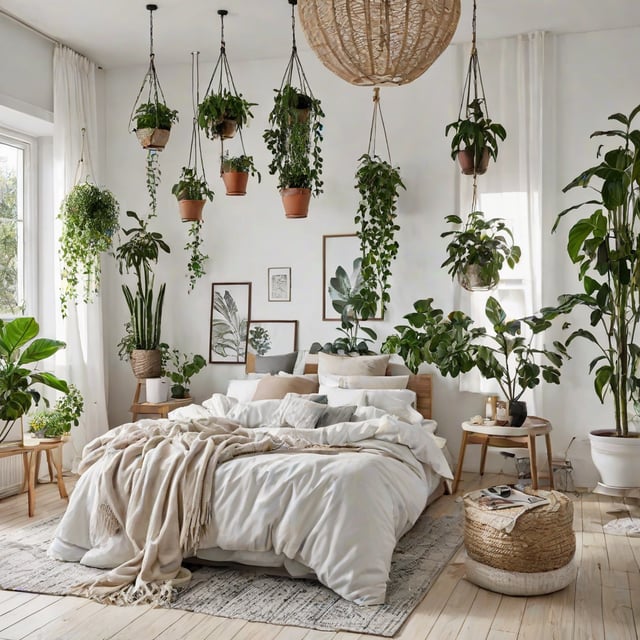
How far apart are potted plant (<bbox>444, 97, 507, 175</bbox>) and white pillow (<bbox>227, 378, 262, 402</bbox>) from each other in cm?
215

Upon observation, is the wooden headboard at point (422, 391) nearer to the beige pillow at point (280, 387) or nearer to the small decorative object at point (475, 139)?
the beige pillow at point (280, 387)

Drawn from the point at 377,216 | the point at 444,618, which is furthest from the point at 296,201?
the point at 444,618

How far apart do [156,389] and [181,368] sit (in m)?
0.42

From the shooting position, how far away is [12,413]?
4.88m

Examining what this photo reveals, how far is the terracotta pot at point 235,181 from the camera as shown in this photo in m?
5.95

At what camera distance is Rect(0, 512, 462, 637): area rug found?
3264 mm

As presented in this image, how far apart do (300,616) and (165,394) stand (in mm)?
3225

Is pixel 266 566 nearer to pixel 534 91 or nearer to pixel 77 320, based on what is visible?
Result: pixel 77 320

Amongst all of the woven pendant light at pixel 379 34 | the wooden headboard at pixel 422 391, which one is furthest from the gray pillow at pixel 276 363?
the woven pendant light at pixel 379 34

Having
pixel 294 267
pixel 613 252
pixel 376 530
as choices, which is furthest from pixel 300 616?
pixel 294 267

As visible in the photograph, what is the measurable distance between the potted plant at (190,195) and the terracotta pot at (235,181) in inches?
10.8

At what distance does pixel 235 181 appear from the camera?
5.97 metres

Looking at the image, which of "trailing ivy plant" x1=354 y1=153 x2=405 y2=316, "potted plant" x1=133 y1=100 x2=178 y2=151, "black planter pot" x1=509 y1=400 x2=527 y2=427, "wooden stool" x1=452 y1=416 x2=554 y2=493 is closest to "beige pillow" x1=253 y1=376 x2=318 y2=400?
"trailing ivy plant" x1=354 y1=153 x2=405 y2=316

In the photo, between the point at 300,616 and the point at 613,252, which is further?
the point at 613,252
